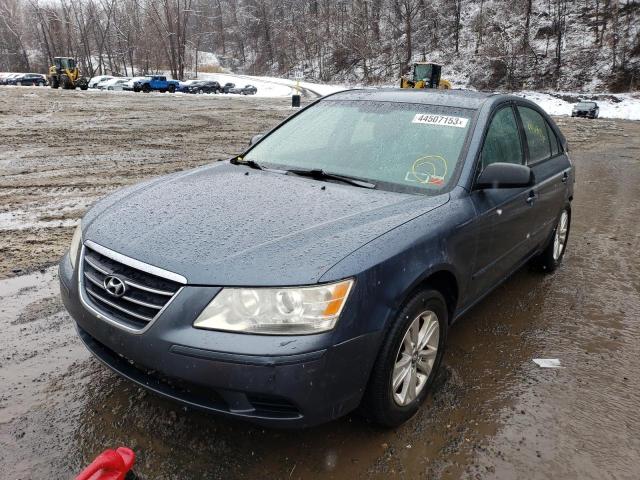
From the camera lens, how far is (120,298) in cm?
221

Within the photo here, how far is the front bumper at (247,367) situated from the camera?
1967 mm

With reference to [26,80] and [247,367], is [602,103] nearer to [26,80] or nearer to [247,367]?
[247,367]

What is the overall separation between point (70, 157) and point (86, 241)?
7909 mm

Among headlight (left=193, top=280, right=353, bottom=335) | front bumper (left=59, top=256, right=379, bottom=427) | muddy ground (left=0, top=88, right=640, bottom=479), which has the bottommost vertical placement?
muddy ground (left=0, top=88, right=640, bottom=479)

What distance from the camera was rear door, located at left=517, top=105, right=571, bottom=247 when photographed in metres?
3.92

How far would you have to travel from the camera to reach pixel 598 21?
4328 cm

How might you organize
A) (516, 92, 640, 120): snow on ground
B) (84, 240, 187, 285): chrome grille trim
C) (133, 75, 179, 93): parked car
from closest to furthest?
(84, 240, 187, 285): chrome grille trim → (516, 92, 640, 120): snow on ground → (133, 75, 179, 93): parked car

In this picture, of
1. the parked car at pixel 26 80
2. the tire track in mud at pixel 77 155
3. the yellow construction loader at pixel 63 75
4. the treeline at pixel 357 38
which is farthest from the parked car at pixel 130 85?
the treeline at pixel 357 38

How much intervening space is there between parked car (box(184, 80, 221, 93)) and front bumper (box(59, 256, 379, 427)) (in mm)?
43116

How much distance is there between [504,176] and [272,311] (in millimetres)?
1658

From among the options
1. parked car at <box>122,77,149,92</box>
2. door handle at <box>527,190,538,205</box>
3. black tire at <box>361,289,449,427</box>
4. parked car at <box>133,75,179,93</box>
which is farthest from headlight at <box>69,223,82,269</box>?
parked car at <box>122,77,149,92</box>

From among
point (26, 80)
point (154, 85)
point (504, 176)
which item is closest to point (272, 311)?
point (504, 176)

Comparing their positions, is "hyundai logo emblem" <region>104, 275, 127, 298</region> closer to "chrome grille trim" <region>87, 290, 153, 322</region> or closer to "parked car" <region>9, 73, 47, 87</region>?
"chrome grille trim" <region>87, 290, 153, 322</region>

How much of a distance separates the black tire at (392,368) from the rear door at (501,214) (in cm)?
65
